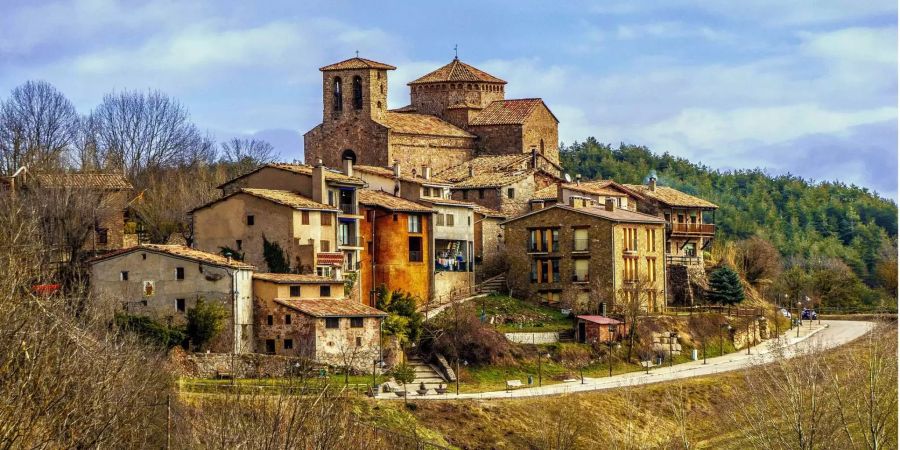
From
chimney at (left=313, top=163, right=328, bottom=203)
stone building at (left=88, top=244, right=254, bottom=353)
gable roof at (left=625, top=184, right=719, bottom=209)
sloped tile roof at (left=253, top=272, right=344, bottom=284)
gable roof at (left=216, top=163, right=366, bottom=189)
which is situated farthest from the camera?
gable roof at (left=625, top=184, right=719, bottom=209)

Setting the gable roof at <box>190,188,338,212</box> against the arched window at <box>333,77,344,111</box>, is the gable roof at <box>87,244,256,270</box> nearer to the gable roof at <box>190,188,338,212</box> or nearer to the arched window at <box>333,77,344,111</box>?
the gable roof at <box>190,188,338,212</box>

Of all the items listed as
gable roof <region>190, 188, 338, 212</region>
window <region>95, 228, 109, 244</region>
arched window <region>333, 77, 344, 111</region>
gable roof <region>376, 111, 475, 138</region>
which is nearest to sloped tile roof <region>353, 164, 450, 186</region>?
gable roof <region>376, 111, 475, 138</region>

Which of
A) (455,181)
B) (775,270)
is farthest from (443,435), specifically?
(775,270)

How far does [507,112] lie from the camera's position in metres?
102

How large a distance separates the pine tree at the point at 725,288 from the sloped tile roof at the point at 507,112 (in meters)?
15.0

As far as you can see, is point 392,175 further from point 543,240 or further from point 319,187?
point 319,187

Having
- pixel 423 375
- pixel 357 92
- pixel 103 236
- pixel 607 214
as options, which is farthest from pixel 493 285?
pixel 103 236

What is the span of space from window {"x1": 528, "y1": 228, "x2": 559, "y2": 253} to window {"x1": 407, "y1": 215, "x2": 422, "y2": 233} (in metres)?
5.47

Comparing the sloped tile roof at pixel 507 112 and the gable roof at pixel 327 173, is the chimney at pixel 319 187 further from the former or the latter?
the sloped tile roof at pixel 507 112

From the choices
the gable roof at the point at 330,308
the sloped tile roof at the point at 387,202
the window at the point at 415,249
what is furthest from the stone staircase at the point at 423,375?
the sloped tile roof at the point at 387,202

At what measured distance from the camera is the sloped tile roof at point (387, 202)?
266 ft

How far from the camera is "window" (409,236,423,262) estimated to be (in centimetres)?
8212

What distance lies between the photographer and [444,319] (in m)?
75.9

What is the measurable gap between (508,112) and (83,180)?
81.9ft
